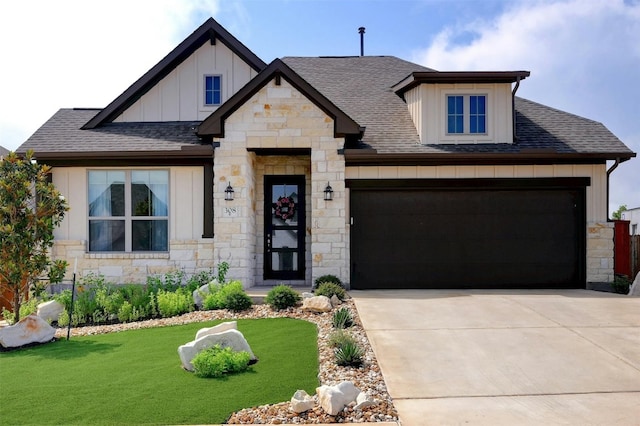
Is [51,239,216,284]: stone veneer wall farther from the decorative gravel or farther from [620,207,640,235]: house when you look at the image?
[620,207,640,235]: house

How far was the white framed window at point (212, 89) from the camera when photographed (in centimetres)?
1313

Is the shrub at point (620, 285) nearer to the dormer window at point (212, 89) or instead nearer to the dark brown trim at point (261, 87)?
the dark brown trim at point (261, 87)

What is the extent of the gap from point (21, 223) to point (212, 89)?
6.13 m

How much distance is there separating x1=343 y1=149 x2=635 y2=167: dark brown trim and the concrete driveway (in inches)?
130

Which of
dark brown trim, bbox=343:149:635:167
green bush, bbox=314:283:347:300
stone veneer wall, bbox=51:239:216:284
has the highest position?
dark brown trim, bbox=343:149:635:167

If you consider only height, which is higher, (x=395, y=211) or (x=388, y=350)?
(x=395, y=211)

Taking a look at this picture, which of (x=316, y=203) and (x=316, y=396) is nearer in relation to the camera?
(x=316, y=396)

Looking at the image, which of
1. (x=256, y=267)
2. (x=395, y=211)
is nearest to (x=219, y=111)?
(x=256, y=267)

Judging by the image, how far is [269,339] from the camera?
7203mm

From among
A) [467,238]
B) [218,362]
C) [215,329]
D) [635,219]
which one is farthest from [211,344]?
[635,219]

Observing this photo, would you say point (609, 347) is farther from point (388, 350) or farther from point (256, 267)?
point (256, 267)

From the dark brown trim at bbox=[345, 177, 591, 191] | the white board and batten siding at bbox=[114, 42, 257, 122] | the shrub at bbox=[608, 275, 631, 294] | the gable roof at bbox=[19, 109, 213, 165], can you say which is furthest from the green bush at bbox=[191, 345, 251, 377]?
the shrub at bbox=[608, 275, 631, 294]

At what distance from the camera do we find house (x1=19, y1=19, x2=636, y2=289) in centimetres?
1133

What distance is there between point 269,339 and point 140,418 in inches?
106
